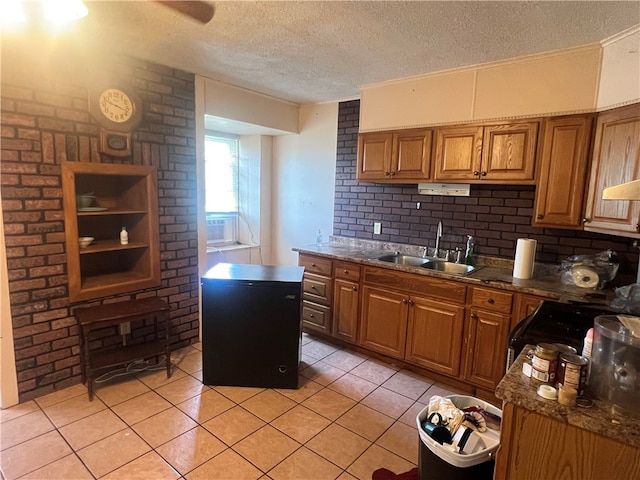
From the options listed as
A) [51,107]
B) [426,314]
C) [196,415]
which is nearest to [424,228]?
[426,314]

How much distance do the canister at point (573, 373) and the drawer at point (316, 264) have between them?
91.0 inches

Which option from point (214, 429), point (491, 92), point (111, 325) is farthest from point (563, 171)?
point (111, 325)

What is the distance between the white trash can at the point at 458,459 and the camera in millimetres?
1458

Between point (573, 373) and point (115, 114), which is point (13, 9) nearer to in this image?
point (115, 114)

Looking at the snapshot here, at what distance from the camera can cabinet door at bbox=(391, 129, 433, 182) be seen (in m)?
3.04

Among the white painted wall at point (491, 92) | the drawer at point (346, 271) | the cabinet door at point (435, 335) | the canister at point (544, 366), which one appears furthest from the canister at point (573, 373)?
the drawer at point (346, 271)

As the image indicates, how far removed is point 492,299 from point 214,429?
78.7 inches

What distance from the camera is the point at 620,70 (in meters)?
2.19

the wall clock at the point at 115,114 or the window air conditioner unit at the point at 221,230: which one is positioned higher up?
the wall clock at the point at 115,114

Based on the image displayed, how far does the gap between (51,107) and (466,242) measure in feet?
10.8

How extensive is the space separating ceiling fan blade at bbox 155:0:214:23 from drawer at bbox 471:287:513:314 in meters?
2.34

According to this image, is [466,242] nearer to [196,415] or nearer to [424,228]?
[424,228]

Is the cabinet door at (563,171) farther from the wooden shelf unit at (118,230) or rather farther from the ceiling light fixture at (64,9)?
the wooden shelf unit at (118,230)

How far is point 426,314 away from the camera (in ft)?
9.29
